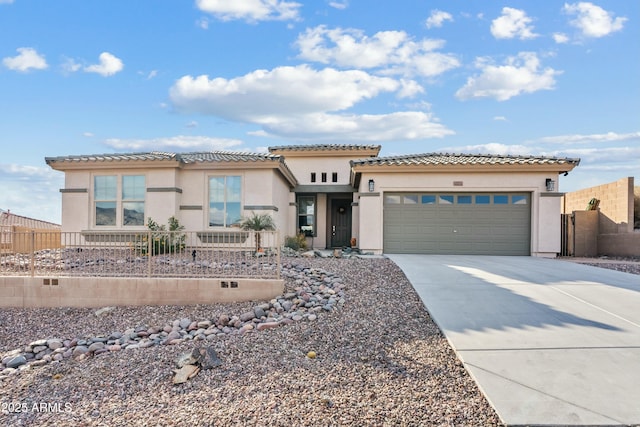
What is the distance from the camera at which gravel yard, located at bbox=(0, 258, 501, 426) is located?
3.63m

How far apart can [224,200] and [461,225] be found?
8.23 meters

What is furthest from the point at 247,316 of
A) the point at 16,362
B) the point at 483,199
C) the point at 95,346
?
the point at 483,199

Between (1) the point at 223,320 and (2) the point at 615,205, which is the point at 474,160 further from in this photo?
(1) the point at 223,320

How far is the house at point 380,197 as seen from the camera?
43.8 ft

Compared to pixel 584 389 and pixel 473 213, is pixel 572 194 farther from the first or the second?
pixel 584 389

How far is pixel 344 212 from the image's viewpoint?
58.8 feet

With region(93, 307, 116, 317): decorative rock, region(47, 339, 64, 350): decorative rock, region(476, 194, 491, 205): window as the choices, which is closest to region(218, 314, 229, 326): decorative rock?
region(47, 339, 64, 350): decorative rock

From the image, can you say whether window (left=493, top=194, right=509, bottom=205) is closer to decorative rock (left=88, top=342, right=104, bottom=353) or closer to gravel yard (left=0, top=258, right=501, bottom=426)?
gravel yard (left=0, top=258, right=501, bottom=426)

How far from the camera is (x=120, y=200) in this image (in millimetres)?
13703

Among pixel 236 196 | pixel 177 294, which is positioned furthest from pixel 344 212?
pixel 177 294

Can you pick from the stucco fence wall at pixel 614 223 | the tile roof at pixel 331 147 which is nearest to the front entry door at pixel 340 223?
the tile roof at pixel 331 147

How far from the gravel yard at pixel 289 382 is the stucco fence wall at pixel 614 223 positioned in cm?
1216

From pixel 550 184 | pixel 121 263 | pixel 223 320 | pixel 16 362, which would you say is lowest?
pixel 16 362

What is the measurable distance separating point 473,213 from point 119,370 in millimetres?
11737
